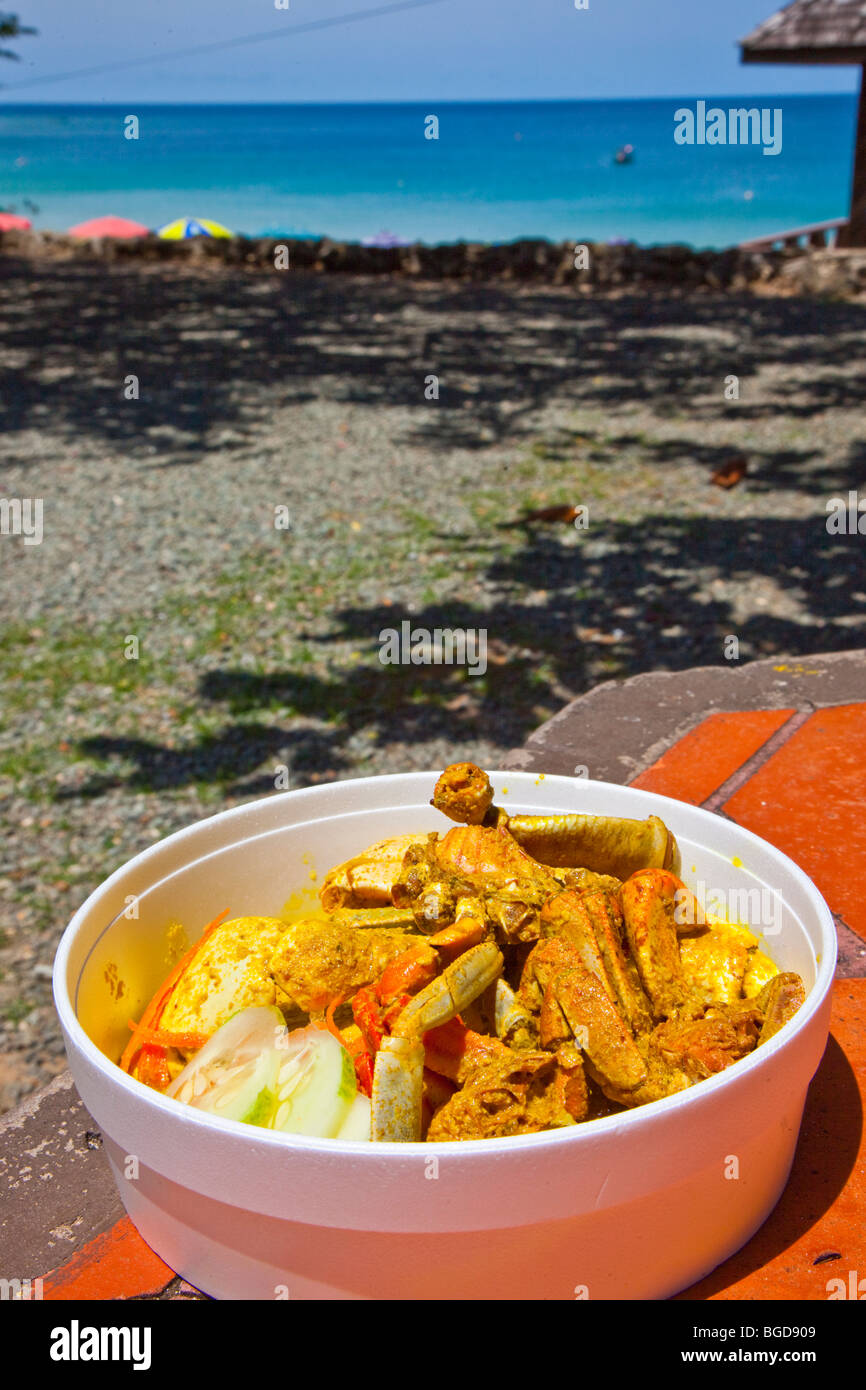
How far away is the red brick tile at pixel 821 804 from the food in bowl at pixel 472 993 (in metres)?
0.56

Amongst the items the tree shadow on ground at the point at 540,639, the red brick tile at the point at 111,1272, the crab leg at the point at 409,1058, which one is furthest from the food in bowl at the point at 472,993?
the tree shadow on ground at the point at 540,639

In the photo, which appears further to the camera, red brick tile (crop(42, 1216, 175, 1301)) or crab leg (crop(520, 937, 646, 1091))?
red brick tile (crop(42, 1216, 175, 1301))

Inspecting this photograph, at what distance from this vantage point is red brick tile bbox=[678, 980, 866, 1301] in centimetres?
145

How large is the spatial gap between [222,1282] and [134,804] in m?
3.16

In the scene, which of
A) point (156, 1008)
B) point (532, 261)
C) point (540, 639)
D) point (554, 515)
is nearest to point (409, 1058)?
point (156, 1008)

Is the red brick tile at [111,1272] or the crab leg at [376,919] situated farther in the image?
the crab leg at [376,919]

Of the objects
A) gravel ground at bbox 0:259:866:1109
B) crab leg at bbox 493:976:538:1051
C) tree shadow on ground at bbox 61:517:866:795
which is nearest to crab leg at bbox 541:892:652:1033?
crab leg at bbox 493:976:538:1051

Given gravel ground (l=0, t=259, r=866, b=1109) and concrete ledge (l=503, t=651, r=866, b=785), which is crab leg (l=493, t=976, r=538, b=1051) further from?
gravel ground (l=0, t=259, r=866, b=1109)

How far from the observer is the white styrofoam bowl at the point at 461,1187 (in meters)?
1.21

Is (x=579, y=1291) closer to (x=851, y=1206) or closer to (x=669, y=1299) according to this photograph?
(x=669, y=1299)

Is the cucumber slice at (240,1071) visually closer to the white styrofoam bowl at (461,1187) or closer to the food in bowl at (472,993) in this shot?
the food in bowl at (472,993)

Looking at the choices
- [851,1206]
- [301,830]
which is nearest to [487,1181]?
[851,1206]

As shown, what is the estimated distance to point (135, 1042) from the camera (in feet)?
5.51

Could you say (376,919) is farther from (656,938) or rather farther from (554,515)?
(554,515)
